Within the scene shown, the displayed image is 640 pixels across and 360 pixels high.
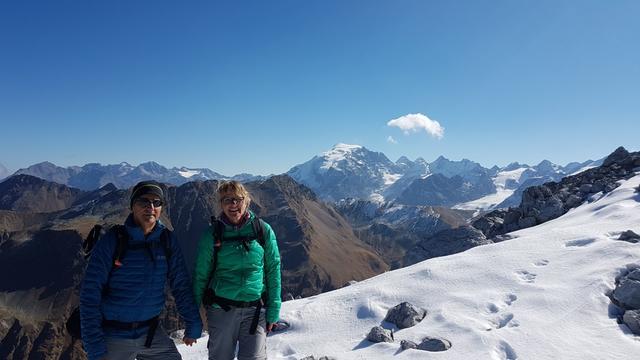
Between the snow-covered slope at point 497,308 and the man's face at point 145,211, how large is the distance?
839cm

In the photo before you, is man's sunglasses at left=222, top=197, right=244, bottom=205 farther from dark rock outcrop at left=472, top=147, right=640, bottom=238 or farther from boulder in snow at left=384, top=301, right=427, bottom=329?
dark rock outcrop at left=472, top=147, right=640, bottom=238

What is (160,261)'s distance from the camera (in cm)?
800

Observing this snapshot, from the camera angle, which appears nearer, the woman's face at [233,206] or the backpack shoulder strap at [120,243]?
the backpack shoulder strap at [120,243]

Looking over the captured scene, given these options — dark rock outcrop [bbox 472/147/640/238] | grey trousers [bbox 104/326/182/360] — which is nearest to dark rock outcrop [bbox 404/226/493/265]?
dark rock outcrop [bbox 472/147/640/238]

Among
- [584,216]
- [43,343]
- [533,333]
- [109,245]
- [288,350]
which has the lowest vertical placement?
[43,343]

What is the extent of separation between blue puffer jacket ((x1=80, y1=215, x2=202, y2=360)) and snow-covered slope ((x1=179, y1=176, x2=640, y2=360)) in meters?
7.42

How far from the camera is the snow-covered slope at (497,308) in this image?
12406 mm

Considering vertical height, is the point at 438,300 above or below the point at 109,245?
below

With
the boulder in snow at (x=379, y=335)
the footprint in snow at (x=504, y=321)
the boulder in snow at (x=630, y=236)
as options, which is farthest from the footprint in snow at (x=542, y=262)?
the boulder in snow at (x=379, y=335)

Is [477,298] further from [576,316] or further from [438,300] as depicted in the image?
[576,316]

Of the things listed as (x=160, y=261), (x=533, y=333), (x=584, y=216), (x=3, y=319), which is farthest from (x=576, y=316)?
(x=3, y=319)

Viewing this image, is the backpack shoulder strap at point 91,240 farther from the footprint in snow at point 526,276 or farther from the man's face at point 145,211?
the footprint in snow at point 526,276

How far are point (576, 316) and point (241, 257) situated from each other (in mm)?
11383

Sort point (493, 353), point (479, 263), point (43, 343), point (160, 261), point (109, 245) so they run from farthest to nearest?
point (43, 343) < point (479, 263) < point (493, 353) < point (160, 261) < point (109, 245)
